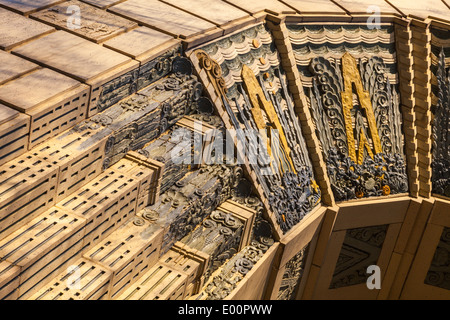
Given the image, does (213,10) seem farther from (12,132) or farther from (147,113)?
(12,132)

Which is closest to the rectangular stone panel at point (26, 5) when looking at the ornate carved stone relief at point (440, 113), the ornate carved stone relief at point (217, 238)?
the ornate carved stone relief at point (217, 238)

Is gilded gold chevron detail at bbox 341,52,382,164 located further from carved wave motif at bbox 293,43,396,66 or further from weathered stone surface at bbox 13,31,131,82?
weathered stone surface at bbox 13,31,131,82

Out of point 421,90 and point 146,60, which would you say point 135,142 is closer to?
point 146,60

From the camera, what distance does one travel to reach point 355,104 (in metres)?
9.06

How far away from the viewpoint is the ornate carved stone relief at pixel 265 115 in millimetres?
7652

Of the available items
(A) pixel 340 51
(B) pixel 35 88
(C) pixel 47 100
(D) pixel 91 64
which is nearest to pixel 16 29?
(D) pixel 91 64

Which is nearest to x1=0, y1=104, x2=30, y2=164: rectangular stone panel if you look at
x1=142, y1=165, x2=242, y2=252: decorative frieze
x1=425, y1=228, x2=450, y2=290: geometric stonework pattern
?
x1=142, y1=165, x2=242, y2=252: decorative frieze

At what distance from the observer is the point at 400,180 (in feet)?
30.4

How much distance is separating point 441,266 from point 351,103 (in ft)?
8.12

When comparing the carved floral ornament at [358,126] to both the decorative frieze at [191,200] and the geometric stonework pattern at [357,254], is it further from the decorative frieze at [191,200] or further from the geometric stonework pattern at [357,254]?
the decorative frieze at [191,200]

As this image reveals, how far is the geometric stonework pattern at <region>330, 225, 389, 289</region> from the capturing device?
30.6 feet

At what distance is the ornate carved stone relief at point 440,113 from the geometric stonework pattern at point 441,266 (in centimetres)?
61

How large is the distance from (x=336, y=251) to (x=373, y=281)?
0.92m

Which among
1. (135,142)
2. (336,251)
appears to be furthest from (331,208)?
(135,142)
